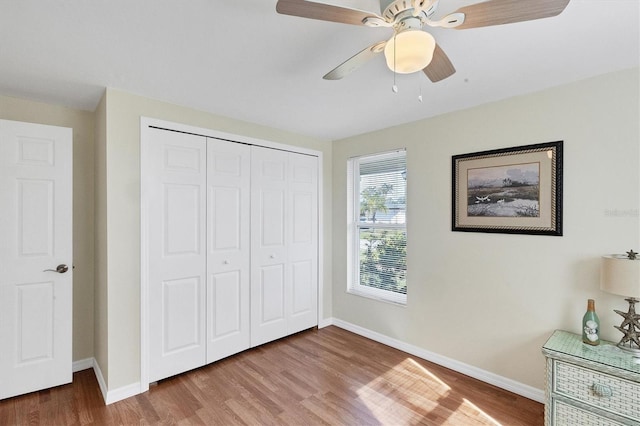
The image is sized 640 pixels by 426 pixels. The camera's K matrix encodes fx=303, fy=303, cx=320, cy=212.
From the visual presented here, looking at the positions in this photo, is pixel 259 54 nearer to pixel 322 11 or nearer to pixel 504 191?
pixel 322 11

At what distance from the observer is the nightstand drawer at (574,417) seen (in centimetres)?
173

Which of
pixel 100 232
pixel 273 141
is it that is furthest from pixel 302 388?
pixel 273 141

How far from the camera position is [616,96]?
200 centimetres

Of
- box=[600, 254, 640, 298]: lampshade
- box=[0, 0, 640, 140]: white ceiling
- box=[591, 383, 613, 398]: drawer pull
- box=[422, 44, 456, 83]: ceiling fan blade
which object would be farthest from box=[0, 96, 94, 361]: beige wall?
box=[600, 254, 640, 298]: lampshade

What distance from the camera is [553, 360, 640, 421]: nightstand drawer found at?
165 centimetres

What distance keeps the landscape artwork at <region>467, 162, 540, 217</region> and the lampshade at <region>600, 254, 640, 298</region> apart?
556mm

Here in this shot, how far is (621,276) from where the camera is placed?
5.84ft

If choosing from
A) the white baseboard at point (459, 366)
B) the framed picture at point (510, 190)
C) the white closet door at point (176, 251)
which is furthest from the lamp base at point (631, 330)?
the white closet door at point (176, 251)

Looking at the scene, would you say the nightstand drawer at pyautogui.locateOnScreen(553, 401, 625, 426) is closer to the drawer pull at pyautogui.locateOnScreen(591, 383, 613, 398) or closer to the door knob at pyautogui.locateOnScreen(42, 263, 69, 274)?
the drawer pull at pyautogui.locateOnScreen(591, 383, 613, 398)

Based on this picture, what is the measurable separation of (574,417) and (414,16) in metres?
2.39

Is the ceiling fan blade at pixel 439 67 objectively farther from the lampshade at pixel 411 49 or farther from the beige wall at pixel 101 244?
the beige wall at pixel 101 244

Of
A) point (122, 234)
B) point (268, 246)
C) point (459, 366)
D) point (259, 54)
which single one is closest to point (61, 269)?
point (122, 234)

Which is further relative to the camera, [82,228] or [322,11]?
[82,228]

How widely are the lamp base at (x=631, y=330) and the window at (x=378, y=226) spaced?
1.66m
